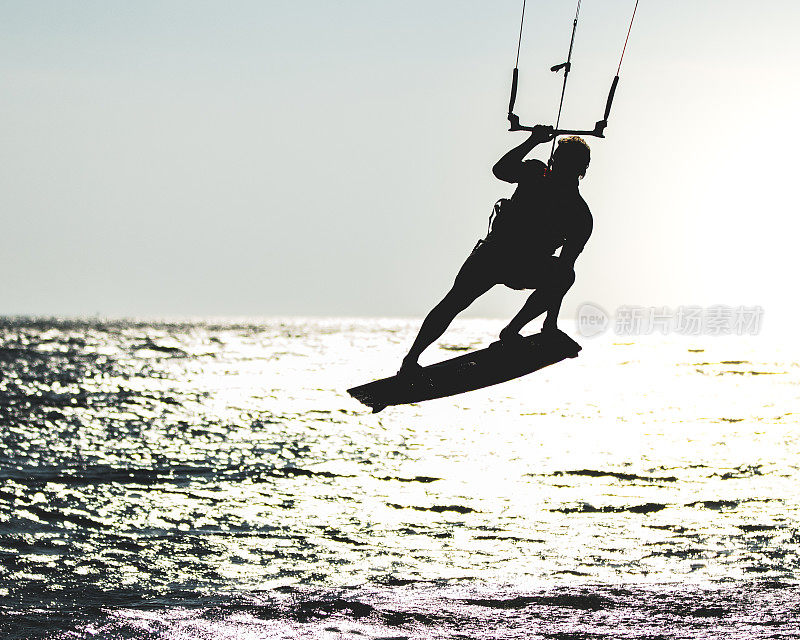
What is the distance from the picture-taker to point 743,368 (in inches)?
6009

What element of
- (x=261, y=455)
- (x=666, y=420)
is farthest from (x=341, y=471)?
(x=666, y=420)

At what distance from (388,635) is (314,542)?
8905 mm

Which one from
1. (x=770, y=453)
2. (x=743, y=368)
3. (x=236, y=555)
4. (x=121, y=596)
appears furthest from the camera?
(x=743, y=368)

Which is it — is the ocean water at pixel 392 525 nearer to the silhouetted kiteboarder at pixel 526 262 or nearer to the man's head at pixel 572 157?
the silhouetted kiteboarder at pixel 526 262

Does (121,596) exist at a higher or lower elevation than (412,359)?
lower

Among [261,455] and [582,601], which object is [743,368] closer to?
[261,455]

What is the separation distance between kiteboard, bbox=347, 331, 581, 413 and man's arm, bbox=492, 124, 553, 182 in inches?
87.5

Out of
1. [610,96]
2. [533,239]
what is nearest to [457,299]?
[533,239]

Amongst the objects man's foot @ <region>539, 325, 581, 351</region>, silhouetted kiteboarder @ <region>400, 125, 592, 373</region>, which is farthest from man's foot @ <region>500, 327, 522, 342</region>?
silhouetted kiteboarder @ <region>400, 125, 592, 373</region>

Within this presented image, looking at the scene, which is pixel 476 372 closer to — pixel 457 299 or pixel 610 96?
pixel 457 299

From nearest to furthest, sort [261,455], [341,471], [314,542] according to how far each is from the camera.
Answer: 1. [314,542]
2. [341,471]
3. [261,455]

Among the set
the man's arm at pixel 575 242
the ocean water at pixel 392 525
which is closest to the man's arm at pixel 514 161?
the man's arm at pixel 575 242

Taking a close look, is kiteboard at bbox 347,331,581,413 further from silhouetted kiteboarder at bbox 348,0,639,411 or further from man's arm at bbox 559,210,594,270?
man's arm at bbox 559,210,594,270

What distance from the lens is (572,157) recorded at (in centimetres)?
1285
